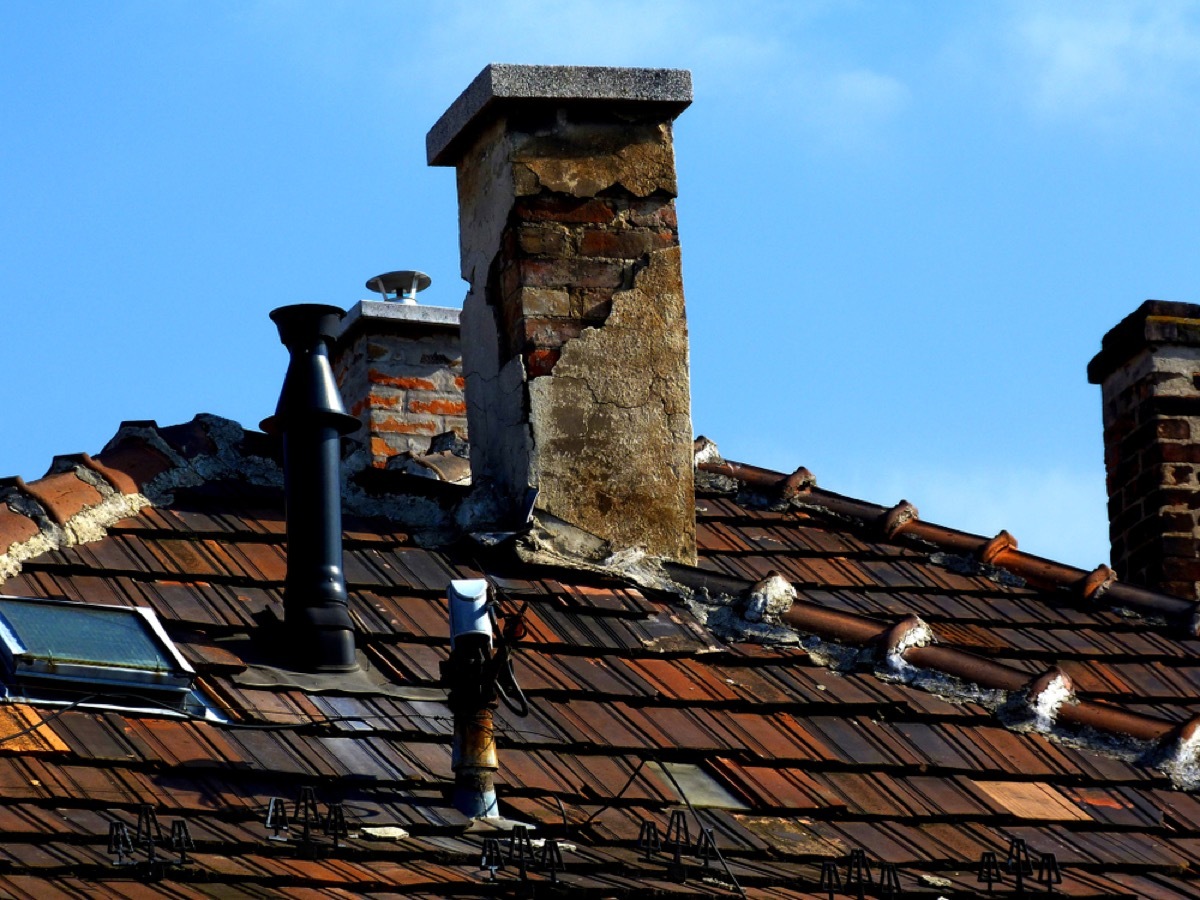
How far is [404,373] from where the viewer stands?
11.6m

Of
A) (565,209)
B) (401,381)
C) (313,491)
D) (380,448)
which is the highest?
(401,381)

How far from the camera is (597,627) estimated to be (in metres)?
7.14

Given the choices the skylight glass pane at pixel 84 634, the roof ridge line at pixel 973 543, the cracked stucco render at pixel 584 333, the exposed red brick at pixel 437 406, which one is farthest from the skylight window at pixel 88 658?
the exposed red brick at pixel 437 406

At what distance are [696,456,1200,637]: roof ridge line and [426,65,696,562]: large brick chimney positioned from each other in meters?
1.03

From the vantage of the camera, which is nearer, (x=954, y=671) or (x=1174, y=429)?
(x=954, y=671)

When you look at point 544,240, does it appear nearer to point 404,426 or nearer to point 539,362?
point 539,362

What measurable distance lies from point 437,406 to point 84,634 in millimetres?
5650

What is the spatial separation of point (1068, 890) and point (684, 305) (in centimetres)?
282

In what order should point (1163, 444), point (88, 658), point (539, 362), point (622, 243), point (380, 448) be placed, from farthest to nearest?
point (380, 448) < point (1163, 444) < point (622, 243) < point (539, 362) < point (88, 658)

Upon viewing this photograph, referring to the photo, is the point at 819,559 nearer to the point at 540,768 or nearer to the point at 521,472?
the point at 521,472

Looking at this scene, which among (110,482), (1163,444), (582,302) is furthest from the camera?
(1163,444)

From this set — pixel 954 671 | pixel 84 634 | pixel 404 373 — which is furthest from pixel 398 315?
pixel 84 634

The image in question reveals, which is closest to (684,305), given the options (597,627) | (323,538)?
(597,627)

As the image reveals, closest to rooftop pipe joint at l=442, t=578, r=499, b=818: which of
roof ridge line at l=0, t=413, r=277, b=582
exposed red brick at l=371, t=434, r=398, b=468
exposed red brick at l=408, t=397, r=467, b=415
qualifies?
roof ridge line at l=0, t=413, r=277, b=582
